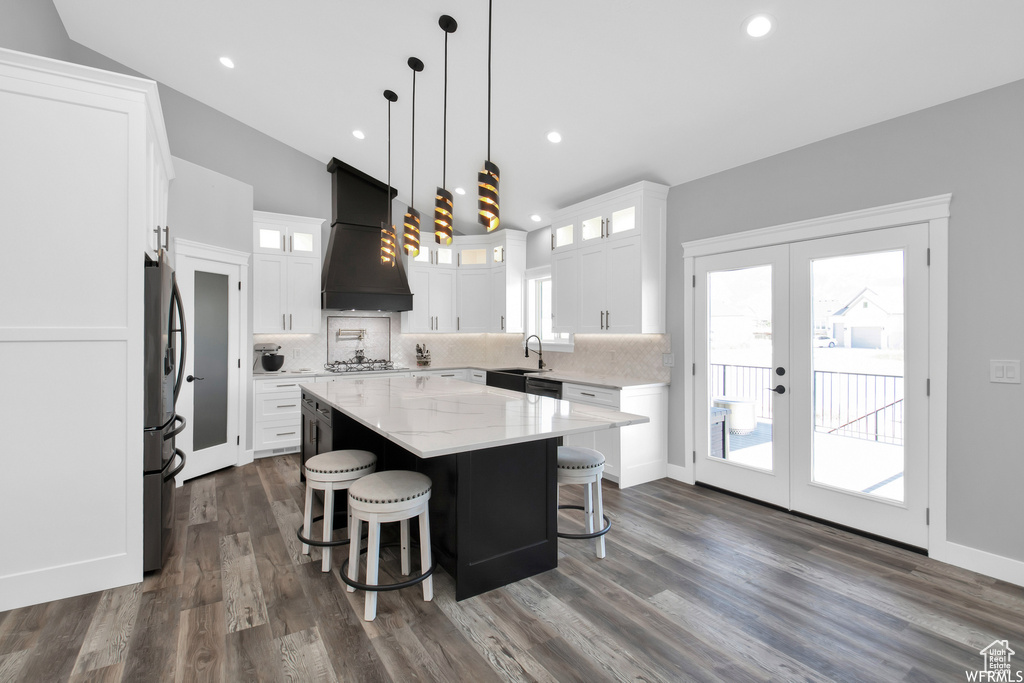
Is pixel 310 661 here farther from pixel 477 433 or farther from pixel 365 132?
pixel 365 132

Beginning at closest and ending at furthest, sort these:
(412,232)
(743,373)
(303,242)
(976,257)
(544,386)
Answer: (976,257)
(412,232)
(743,373)
(544,386)
(303,242)

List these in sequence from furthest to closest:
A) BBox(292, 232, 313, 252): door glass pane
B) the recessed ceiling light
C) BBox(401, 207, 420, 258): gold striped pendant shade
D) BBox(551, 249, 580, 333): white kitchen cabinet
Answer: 1. BBox(292, 232, 313, 252): door glass pane
2. BBox(551, 249, 580, 333): white kitchen cabinet
3. BBox(401, 207, 420, 258): gold striped pendant shade
4. the recessed ceiling light

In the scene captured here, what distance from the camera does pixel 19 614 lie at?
2.28 meters

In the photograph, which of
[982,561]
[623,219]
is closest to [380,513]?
[982,561]

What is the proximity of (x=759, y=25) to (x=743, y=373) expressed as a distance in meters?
2.44

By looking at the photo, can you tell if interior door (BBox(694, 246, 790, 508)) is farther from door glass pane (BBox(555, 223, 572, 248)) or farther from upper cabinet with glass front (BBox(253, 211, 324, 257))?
upper cabinet with glass front (BBox(253, 211, 324, 257))

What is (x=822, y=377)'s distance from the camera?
133 inches

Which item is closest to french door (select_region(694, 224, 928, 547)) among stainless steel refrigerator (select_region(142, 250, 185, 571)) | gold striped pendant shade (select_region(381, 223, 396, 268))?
gold striped pendant shade (select_region(381, 223, 396, 268))

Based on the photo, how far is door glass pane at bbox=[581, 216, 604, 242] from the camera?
479 cm

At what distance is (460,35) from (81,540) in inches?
148

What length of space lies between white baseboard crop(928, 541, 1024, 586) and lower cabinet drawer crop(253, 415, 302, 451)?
537 centimetres

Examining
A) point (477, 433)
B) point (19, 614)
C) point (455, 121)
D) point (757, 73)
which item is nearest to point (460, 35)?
point (455, 121)

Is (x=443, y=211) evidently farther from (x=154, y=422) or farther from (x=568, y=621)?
(x=568, y=621)

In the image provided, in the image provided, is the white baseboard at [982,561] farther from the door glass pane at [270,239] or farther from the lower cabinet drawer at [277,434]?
the door glass pane at [270,239]
